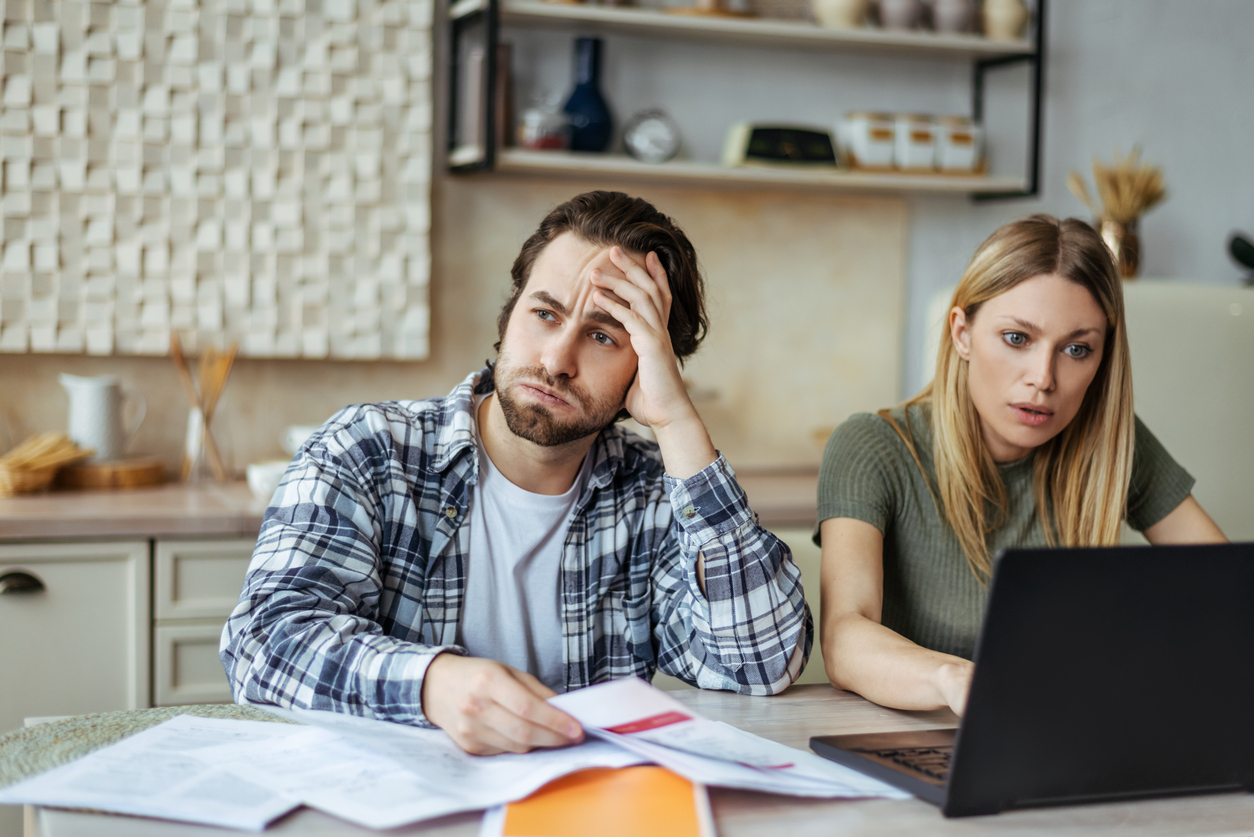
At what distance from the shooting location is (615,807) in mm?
861

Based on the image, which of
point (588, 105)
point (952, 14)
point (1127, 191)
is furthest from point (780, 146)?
point (1127, 191)

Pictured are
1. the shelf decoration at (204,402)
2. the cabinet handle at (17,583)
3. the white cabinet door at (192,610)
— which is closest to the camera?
the cabinet handle at (17,583)

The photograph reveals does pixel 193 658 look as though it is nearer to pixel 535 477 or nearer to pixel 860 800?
pixel 535 477

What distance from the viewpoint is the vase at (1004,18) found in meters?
2.97

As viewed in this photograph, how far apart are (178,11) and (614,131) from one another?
42.1 inches

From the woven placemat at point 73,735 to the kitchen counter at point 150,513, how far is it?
101 centimetres

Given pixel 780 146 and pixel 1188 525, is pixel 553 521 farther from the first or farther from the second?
pixel 780 146

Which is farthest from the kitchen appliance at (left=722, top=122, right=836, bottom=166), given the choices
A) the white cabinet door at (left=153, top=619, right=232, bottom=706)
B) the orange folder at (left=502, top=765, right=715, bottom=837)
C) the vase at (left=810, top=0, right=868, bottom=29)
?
the orange folder at (left=502, top=765, right=715, bottom=837)

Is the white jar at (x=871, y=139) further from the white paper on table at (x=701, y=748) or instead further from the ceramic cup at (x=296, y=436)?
the white paper on table at (x=701, y=748)

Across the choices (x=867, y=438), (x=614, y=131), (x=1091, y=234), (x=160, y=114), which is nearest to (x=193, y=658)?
(x=160, y=114)

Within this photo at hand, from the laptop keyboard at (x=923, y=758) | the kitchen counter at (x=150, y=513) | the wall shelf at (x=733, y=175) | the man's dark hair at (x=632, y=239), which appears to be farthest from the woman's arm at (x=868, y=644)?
the wall shelf at (x=733, y=175)

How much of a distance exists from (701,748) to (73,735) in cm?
57

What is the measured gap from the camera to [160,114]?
8.29ft

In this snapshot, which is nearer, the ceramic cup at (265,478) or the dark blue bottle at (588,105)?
the ceramic cup at (265,478)
